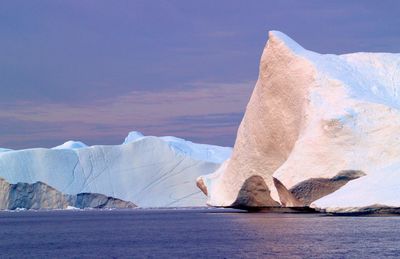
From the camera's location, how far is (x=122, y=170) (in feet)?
205

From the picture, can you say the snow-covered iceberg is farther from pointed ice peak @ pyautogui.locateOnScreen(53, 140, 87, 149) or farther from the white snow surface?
pointed ice peak @ pyautogui.locateOnScreen(53, 140, 87, 149)

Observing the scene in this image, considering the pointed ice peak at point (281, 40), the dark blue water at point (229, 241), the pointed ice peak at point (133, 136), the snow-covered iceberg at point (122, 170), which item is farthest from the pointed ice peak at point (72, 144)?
the dark blue water at point (229, 241)

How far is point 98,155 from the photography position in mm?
63094

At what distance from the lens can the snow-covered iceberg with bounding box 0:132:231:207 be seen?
60.9 m

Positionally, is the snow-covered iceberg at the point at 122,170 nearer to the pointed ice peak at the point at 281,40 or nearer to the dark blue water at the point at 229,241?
the pointed ice peak at the point at 281,40

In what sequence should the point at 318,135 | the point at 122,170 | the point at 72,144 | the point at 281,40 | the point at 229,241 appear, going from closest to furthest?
the point at 229,241
the point at 318,135
the point at 281,40
the point at 122,170
the point at 72,144

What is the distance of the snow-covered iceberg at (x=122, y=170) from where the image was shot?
60.9m

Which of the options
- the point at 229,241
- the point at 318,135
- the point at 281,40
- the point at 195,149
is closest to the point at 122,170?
the point at 195,149

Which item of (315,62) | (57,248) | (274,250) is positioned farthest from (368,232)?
(315,62)

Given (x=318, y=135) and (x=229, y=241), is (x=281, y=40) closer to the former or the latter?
(x=318, y=135)

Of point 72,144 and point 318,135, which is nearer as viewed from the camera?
point 318,135

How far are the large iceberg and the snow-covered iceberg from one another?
12.6m

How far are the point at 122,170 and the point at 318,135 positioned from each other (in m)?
28.5

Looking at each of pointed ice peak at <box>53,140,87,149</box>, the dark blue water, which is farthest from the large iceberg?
pointed ice peak at <box>53,140,87,149</box>
